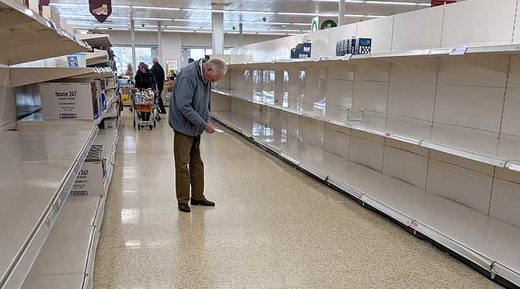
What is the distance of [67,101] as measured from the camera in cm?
339

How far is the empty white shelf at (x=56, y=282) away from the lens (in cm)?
211

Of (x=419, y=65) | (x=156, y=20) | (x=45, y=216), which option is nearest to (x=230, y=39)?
(x=156, y=20)

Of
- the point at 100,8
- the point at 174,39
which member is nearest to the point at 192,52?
the point at 174,39

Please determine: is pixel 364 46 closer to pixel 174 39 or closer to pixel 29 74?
pixel 29 74

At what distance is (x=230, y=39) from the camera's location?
2398 cm

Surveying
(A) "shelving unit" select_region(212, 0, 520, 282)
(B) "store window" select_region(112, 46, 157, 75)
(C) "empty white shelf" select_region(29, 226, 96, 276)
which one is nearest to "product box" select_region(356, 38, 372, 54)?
(A) "shelving unit" select_region(212, 0, 520, 282)

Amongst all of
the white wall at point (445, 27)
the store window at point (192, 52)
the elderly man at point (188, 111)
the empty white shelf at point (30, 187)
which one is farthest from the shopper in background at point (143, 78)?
the store window at point (192, 52)

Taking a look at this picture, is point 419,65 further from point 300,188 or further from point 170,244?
point 170,244

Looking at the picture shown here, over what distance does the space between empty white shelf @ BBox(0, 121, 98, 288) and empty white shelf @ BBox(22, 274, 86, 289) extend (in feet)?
2.20

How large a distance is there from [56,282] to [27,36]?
1321 mm

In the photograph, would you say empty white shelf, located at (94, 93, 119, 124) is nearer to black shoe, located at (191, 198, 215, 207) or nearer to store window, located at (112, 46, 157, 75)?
black shoe, located at (191, 198, 215, 207)

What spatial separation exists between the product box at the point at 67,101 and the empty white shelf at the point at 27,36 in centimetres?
27

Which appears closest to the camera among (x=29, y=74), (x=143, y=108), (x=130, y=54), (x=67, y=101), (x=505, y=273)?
(x=505, y=273)

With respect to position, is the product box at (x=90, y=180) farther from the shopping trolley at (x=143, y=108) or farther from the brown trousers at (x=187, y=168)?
the shopping trolley at (x=143, y=108)
